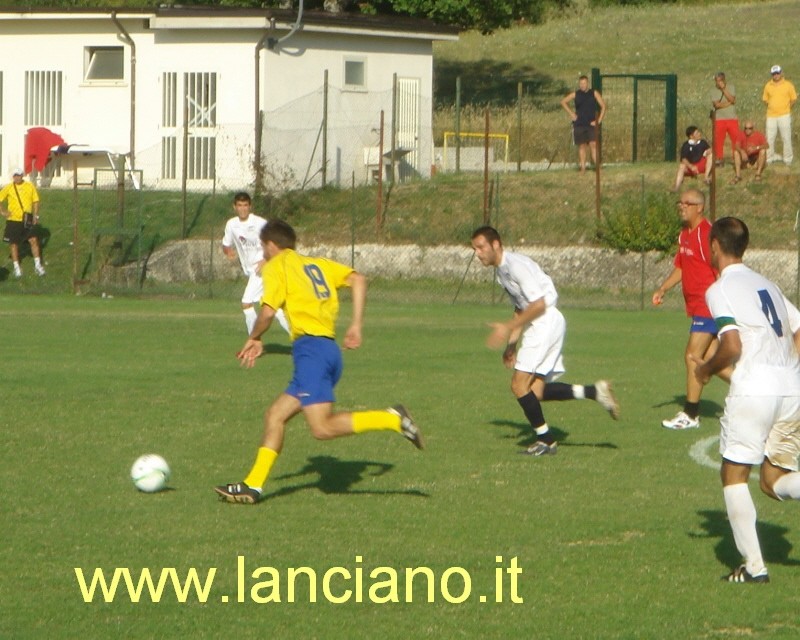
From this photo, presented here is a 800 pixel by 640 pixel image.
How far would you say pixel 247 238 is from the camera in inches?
704

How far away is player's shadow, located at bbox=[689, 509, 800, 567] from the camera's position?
7578 mm

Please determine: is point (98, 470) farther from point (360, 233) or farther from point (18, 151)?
point (18, 151)

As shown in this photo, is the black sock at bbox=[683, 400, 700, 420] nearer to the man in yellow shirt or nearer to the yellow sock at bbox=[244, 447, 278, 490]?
the yellow sock at bbox=[244, 447, 278, 490]

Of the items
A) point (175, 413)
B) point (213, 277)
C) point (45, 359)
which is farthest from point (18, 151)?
point (175, 413)

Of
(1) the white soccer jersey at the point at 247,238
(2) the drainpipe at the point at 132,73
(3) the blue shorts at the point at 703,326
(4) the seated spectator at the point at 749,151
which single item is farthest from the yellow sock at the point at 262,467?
(2) the drainpipe at the point at 132,73

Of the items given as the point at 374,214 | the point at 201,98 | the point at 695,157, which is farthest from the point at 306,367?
the point at 201,98

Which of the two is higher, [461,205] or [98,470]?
[461,205]

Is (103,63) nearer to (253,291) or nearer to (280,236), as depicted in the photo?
(253,291)

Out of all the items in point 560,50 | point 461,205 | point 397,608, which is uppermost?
point 560,50

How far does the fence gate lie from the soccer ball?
1009 inches

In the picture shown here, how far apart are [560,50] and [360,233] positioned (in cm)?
3380

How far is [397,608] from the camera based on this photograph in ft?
21.6

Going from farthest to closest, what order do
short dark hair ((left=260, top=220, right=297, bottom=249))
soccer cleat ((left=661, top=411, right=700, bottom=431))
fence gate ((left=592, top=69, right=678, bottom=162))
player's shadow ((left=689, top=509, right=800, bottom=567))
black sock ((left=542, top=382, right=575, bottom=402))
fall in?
fence gate ((left=592, top=69, right=678, bottom=162))
soccer cleat ((left=661, top=411, right=700, bottom=431))
black sock ((left=542, top=382, right=575, bottom=402))
short dark hair ((left=260, top=220, right=297, bottom=249))
player's shadow ((left=689, top=509, right=800, bottom=567))

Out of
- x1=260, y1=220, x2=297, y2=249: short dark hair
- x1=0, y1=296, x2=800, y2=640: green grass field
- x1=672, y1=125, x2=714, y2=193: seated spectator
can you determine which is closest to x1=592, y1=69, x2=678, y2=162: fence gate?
x1=672, y1=125, x2=714, y2=193: seated spectator
